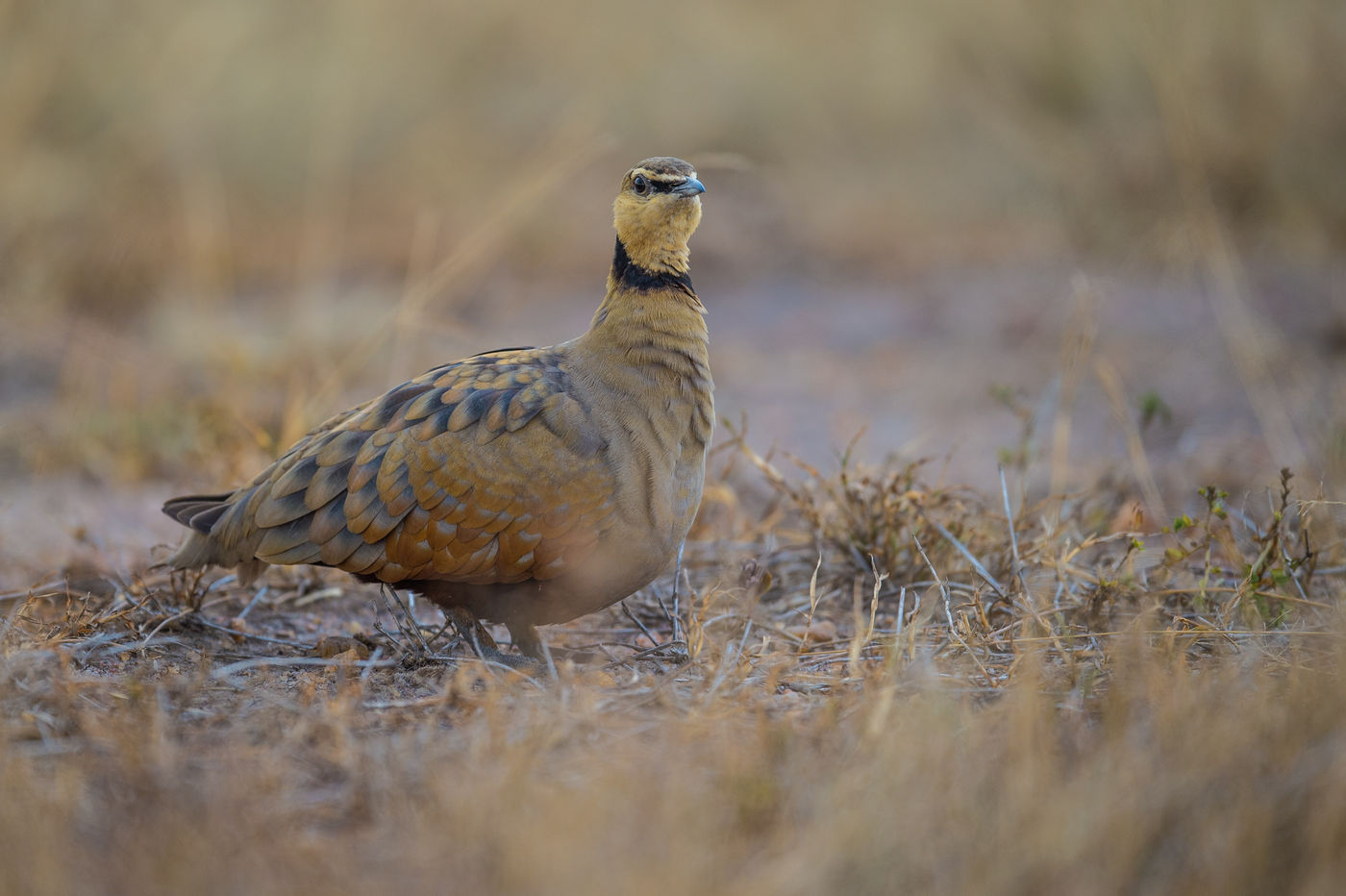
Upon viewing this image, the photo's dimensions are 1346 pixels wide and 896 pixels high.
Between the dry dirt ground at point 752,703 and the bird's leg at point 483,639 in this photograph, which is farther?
the bird's leg at point 483,639

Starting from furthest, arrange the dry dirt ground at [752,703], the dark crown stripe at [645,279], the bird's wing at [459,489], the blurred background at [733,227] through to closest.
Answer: the blurred background at [733,227]
the dark crown stripe at [645,279]
the bird's wing at [459,489]
the dry dirt ground at [752,703]

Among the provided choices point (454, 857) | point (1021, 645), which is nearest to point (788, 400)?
point (1021, 645)

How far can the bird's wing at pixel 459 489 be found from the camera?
3326 mm

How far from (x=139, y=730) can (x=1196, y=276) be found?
8695mm

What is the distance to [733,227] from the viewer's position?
1116 cm

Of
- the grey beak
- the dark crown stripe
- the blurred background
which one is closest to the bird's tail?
the blurred background

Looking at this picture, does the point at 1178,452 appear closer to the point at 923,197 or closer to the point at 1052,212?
the point at 1052,212

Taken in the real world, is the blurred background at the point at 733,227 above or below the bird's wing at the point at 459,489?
above

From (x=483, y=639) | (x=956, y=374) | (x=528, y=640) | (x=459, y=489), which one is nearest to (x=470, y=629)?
(x=483, y=639)

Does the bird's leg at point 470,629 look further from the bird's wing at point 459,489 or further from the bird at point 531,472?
the bird's wing at point 459,489

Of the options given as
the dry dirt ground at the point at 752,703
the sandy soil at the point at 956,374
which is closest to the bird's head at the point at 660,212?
the dry dirt ground at the point at 752,703

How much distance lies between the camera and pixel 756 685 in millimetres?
3150

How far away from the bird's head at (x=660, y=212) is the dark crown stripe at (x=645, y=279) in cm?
1

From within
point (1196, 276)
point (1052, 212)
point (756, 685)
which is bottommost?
point (756, 685)
